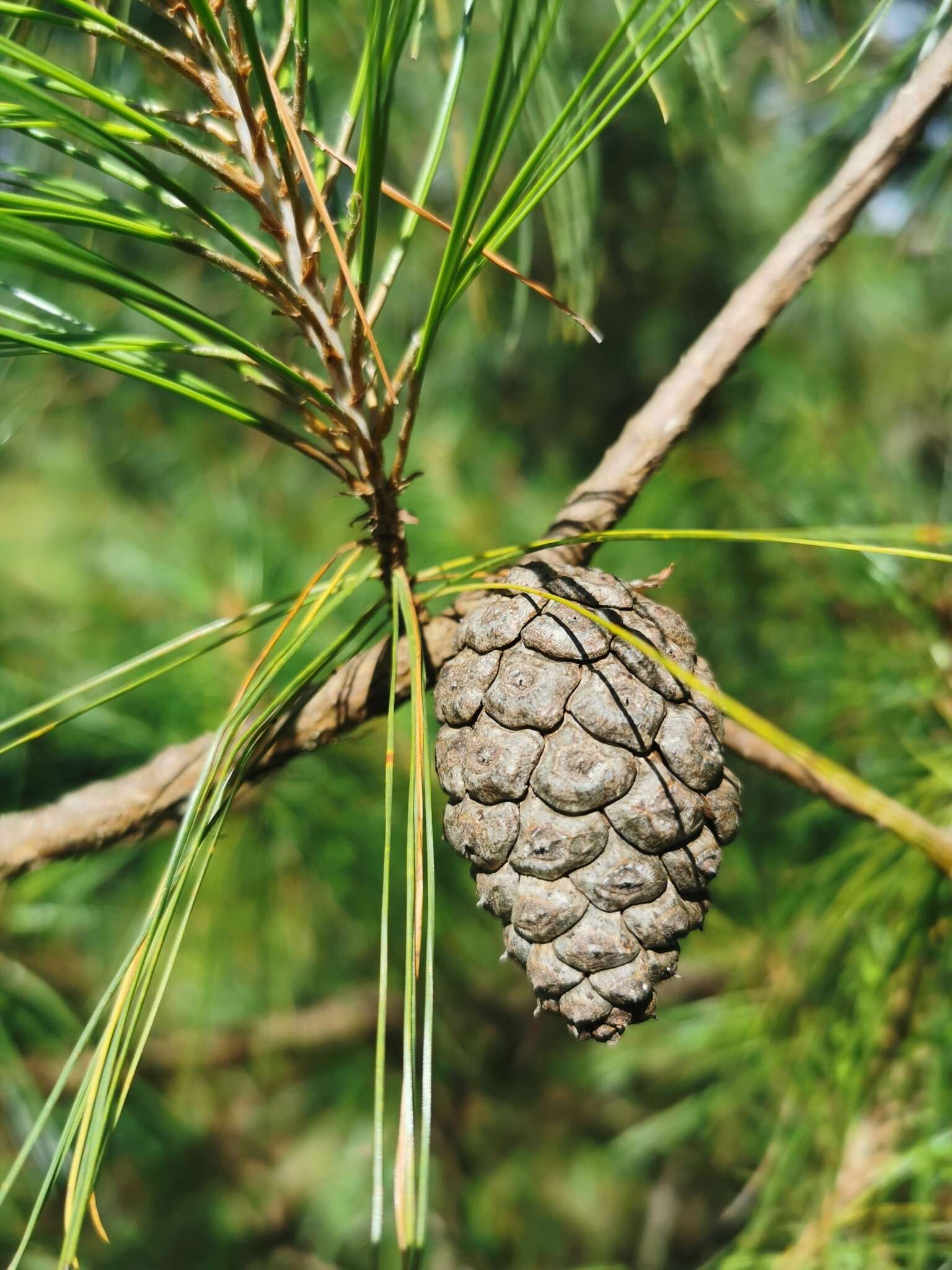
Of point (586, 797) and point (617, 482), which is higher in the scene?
point (617, 482)

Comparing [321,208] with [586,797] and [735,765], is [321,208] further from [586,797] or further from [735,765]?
[735,765]

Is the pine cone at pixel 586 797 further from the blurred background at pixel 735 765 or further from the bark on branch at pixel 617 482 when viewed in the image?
the blurred background at pixel 735 765

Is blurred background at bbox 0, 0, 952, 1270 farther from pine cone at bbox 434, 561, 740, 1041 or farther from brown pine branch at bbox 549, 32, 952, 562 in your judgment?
pine cone at bbox 434, 561, 740, 1041

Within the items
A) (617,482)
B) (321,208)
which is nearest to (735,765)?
(617,482)

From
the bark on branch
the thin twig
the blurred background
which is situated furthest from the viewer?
the blurred background

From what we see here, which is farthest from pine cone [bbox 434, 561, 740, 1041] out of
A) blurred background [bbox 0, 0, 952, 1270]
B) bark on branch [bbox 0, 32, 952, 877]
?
blurred background [bbox 0, 0, 952, 1270]

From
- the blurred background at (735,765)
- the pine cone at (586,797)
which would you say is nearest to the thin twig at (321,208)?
the pine cone at (586,797)

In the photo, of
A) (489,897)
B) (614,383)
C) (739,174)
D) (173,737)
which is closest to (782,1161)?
(489,897)
